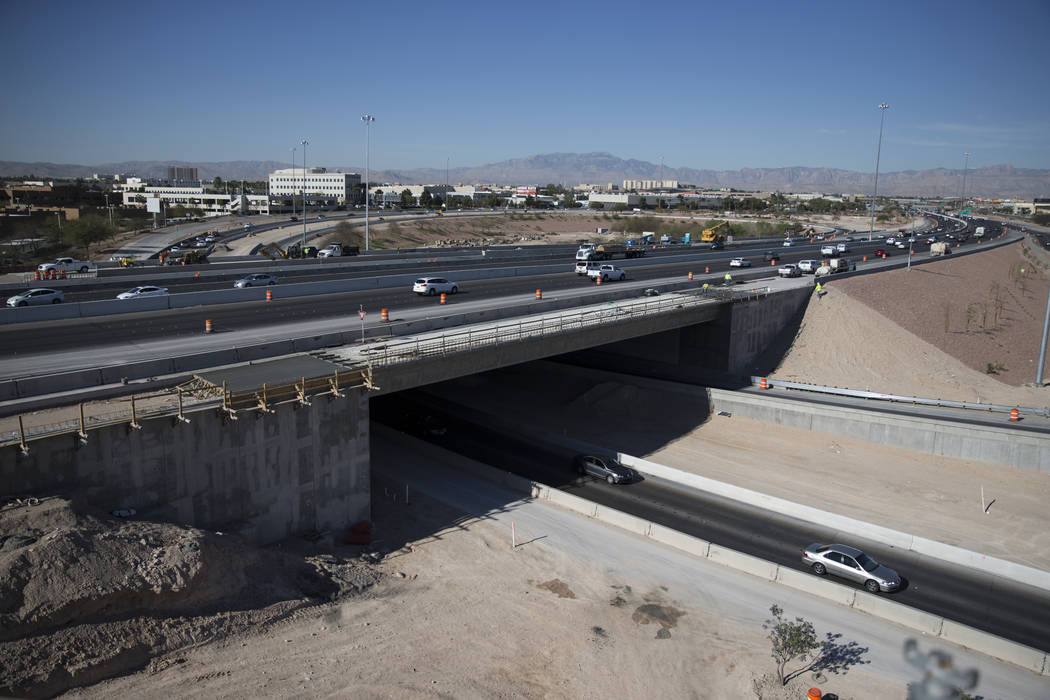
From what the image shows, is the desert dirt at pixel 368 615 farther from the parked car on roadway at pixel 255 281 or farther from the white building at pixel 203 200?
the white building at pixel 203 200

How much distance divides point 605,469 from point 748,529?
6.22 meters

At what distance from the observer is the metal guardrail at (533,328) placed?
82.1 ft

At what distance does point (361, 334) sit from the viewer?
1096 inches

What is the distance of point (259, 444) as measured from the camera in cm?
2044

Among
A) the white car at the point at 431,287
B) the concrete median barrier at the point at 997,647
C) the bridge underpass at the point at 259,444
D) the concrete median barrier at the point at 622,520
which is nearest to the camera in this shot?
the concrete median barrier at the point at 997,647

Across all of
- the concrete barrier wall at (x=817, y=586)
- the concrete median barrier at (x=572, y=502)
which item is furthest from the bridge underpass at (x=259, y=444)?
the concrete barrier wall at (x=817, y=586)

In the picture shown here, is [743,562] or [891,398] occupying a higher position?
[891,398]

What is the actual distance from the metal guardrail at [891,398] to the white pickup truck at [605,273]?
13387 millimetres

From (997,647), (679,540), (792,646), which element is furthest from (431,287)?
(997,647)

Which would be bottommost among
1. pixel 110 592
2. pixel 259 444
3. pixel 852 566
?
pixel 852 566

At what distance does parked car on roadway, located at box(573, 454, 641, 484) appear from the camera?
28.4 meters

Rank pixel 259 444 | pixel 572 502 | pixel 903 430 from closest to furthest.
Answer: pixel 259 444 → pixel 572 502 → pixel 903 430

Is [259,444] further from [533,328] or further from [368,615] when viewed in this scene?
[533,328]

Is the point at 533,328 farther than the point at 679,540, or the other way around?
the point at 533,328
